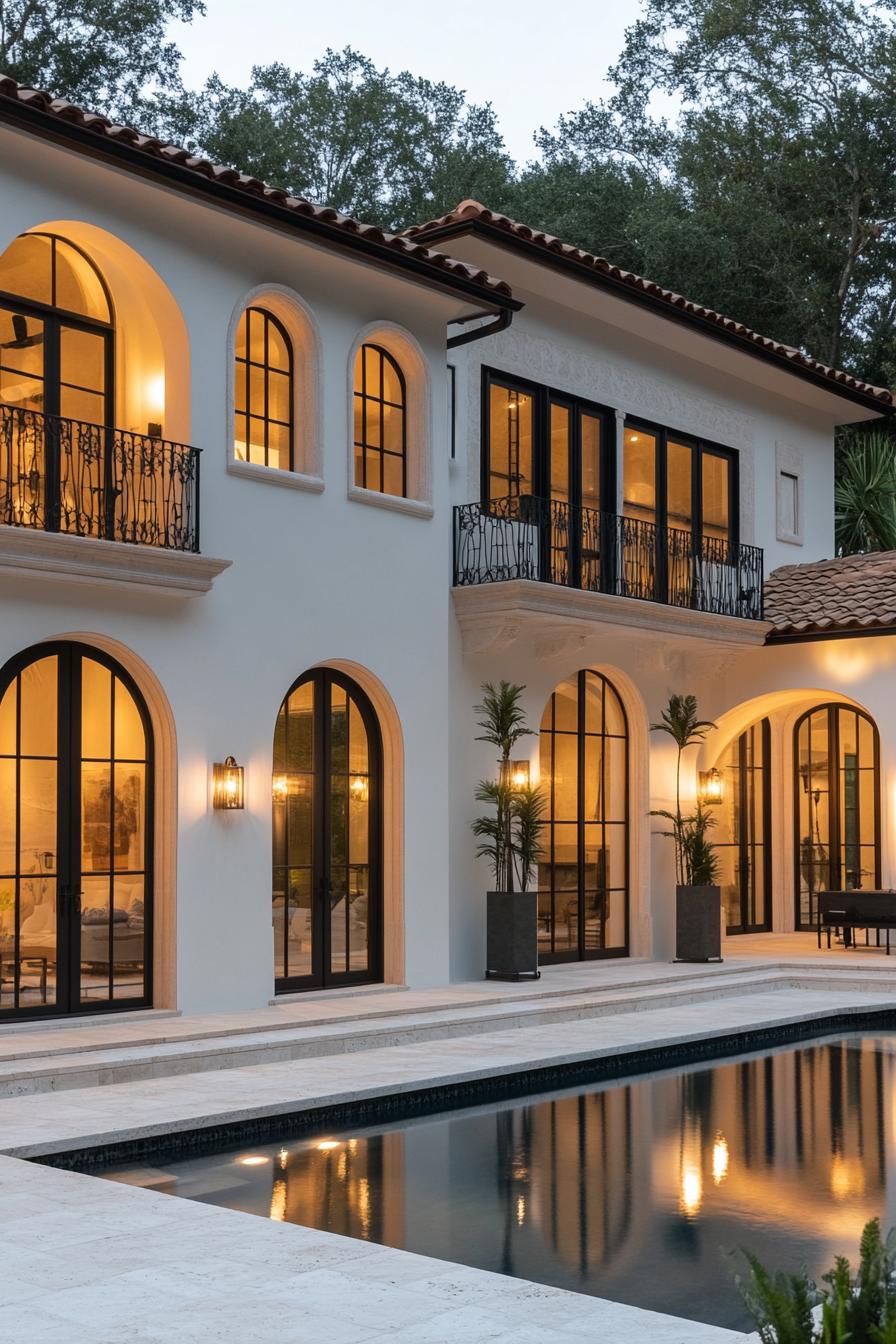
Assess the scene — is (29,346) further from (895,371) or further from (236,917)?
(895,371)

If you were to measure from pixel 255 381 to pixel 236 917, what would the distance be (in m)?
4.45

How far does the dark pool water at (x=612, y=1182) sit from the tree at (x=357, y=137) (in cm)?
2310

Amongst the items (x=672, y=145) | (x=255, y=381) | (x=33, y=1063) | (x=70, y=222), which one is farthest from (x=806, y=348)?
(x=33, y=1063)

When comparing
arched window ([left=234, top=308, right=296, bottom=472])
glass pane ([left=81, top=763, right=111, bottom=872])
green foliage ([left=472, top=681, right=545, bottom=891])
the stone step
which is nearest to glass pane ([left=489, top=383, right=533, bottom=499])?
green foliage ([left=472, top=681, right=545, bottom=891])

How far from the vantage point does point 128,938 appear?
39.3ft

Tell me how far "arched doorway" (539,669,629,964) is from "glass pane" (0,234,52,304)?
6.98 m

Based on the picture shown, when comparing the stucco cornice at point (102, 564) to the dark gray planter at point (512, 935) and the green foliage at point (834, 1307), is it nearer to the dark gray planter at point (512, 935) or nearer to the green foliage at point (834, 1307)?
the dark gray planter at point (512, 935)

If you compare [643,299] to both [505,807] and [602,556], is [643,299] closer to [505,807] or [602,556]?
[602,556]

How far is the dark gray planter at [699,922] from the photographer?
55.3 feet

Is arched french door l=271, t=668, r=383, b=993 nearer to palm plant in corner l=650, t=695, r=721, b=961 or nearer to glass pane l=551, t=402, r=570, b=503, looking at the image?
glass pane l=551, t=402, r=570, b=503

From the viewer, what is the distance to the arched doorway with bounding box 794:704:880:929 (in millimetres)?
20297

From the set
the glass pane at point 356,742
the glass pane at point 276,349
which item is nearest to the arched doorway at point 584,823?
the glass pane at point 356,742

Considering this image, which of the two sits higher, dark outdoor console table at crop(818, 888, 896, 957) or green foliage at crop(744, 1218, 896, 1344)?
green foliage at crop(744, 1218, 896, 1344)

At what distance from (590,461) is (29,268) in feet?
23.6
